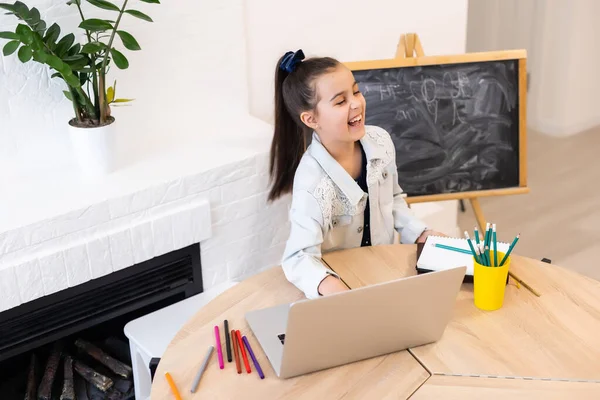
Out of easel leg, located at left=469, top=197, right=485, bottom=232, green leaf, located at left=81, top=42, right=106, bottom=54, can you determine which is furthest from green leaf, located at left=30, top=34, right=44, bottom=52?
easel leg, located at left=469, top=197, right=485, bottom=232

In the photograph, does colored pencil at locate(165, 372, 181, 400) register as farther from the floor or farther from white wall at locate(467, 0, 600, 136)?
white wall at locate(467, 0, 600, 136)

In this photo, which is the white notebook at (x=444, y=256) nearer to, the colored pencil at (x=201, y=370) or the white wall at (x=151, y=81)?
the colored pencil at (x=201, y=370)

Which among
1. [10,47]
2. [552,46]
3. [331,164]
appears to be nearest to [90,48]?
[10,47]

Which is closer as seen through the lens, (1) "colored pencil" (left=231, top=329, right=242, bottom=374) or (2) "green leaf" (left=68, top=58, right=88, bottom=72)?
(1) "colored pencil" (left=231, top=329, right=242, bottom=374)

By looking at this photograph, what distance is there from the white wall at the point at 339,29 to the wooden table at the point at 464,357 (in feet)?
3.16

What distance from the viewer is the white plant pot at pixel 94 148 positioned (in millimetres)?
2066

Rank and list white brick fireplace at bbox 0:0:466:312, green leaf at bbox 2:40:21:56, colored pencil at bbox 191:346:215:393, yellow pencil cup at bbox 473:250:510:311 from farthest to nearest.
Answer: white brick fireplace at bbox 0:0:466:312, green leaf at bbox 2:40:21:56, yellow pencil cup at bbox 473:250:510:311, colored pencil at bbox 191:346:215:393

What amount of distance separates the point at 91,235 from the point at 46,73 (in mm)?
451

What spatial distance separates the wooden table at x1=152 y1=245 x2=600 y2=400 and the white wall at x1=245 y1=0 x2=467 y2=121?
3.16ft

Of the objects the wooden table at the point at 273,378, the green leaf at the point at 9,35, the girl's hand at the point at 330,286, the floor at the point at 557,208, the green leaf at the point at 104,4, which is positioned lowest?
the floor at the point at 557,208

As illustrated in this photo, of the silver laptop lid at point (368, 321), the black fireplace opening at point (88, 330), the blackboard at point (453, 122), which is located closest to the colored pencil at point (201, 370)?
the silver laptop lid at point (368, 321)

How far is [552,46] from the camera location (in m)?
4.52

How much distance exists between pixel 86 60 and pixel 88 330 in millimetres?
873

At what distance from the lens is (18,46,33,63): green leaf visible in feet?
6.14
